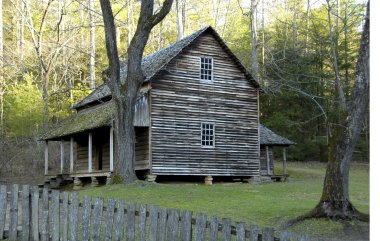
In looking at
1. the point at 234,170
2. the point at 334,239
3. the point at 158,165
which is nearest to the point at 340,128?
the point at 334,239

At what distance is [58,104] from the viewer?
4175cm

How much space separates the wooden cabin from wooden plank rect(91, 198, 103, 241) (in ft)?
47.4

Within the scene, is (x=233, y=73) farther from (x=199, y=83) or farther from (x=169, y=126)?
(x=169, y=126)

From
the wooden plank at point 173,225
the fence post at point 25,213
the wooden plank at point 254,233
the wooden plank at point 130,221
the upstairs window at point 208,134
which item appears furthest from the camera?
the upstairs window at point 208,134

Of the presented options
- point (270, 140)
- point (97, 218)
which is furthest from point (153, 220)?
point (270, 140)

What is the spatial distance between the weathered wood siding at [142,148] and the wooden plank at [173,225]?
16027 mm

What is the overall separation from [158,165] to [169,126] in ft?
7.00

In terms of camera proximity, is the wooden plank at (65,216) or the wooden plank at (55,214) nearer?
the wooden plank at (65,216)

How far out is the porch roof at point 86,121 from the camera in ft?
76.8

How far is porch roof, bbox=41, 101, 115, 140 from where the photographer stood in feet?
76.8

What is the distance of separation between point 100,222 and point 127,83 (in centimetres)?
1299

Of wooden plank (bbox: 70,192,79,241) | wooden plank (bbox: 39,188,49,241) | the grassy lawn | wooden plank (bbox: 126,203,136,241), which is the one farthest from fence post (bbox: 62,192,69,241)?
the grassy lawn

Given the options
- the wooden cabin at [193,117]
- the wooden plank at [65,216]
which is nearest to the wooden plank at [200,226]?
the wooden plank at [65,216]

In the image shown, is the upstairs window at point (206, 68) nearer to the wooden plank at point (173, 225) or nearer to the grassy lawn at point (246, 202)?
the grassy lawn at point (246, 202)
